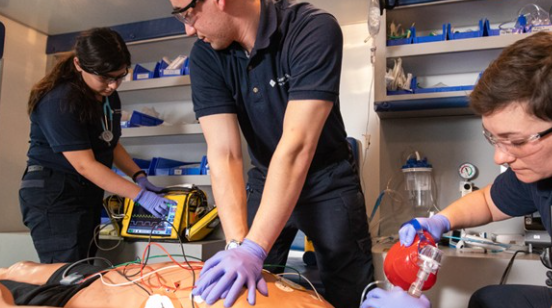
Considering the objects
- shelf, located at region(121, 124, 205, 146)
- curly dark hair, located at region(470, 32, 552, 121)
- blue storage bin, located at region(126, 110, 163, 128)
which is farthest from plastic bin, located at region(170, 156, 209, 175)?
curly dark hair, located at region(470, 32, 552, 121)

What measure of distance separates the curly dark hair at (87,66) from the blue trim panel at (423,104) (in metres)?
1.19

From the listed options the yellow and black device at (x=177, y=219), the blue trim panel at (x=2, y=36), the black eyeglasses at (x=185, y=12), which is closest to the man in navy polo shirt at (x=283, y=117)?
the black eyeglasses at (x=185, y=12)

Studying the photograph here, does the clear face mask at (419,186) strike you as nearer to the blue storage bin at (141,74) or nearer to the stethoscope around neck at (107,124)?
the stethoscope around neck at (107,124)

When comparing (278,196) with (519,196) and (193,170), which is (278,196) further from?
(193,170)

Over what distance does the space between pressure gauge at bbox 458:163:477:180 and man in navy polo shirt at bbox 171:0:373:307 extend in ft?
3.47

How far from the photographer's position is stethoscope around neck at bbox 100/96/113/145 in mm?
1944

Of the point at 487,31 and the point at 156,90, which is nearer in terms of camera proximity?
the point at 487,31

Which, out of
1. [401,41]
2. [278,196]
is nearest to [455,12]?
[401,41]

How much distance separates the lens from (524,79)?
895mm

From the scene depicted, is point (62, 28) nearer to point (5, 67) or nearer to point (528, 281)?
point (5, 67)

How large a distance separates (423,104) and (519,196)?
882mm

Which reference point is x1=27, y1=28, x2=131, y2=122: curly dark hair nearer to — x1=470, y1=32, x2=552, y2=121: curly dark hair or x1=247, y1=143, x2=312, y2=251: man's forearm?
x1=247, y1=143, x2=312, y2=251: man's forearm

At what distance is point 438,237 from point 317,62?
0.59 meters

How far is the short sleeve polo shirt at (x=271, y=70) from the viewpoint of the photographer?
1.21 meters
